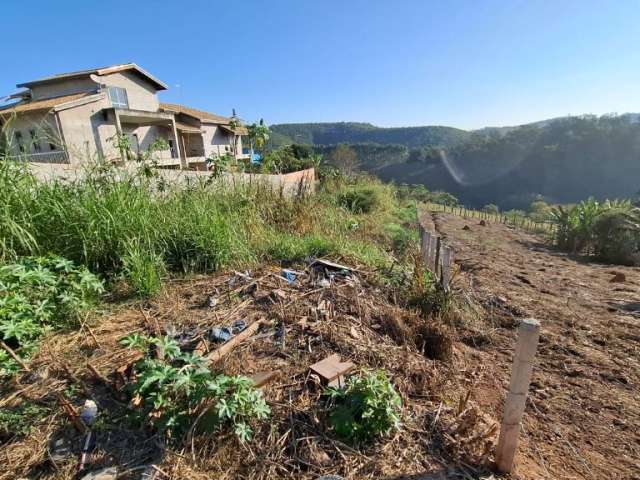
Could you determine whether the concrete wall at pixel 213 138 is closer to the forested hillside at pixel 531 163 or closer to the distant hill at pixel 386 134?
the forested hillside at pixel 531 163

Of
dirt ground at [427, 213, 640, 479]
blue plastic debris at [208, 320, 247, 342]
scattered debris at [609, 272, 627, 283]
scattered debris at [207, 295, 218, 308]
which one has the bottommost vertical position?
scattered debris at [609, 272, 627, 283]

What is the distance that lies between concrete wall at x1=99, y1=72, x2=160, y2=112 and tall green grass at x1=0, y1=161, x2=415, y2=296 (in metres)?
16.1

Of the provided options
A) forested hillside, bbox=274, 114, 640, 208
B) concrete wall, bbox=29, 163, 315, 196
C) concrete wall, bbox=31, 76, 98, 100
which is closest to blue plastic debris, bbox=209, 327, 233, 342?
concrete wall, bbox=29, 163, 315, 196

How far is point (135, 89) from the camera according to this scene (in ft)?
55.3

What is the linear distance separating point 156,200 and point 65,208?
0.77m

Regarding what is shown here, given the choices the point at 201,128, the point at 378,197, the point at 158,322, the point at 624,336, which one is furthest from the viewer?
the point at 201,128

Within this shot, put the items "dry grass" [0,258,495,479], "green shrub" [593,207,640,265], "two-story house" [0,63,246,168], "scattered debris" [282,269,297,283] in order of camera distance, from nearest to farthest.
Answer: "dry grass" [0,258,495,479]
"scattered debris" [282,269,297,283]
"green shrub" [593,207,640,265]
"two-story house" [0,63,246,168]

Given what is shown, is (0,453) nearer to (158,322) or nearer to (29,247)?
(158,322)

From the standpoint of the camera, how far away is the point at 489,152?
176 feet

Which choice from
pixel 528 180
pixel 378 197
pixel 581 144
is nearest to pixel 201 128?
pixel 378 197

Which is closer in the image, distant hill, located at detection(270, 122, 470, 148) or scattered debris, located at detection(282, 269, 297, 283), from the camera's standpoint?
scattered debris, located at detection(282, 269, 297, 283)

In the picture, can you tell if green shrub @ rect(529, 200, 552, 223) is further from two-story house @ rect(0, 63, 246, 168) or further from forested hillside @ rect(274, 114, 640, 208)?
forested hillside @ rect(274, 114, 640, 208)

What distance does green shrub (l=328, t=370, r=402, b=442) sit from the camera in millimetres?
1401

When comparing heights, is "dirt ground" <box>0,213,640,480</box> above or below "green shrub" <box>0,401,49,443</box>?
below
